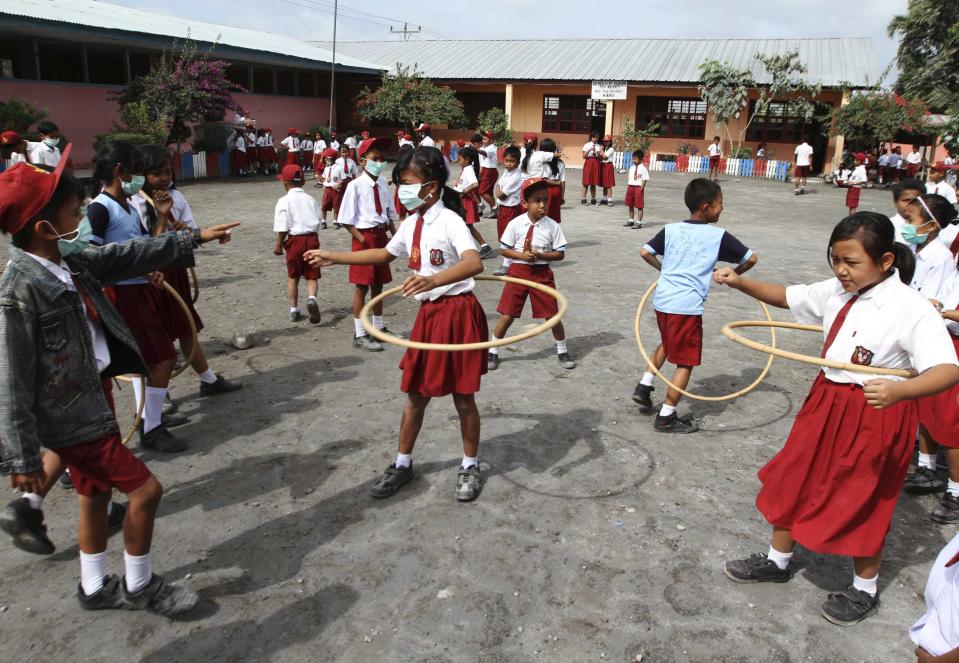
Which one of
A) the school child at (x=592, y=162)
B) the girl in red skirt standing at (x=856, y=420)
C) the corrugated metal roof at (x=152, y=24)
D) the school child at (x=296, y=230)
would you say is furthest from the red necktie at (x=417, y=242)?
the corrugated metal roof at (x=152, y=24)

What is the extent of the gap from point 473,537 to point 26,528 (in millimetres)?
2253

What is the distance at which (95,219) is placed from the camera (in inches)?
177

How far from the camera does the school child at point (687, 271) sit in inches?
197

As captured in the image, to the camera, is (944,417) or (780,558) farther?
(944,417)

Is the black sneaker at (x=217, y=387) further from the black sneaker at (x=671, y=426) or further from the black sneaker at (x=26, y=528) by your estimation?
the black sneaker at (x=671, y=426)

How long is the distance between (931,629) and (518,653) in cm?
171

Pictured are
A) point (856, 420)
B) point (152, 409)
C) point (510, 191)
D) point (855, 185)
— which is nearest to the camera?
point (856, 420)

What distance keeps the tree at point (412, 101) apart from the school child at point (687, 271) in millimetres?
28116

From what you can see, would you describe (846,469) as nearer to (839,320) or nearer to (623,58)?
(839,320)

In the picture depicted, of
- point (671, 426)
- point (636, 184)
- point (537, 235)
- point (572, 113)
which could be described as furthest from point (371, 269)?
point (572, 113)

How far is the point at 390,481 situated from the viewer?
4395 millimetres

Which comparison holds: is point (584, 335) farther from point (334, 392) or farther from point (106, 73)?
point (106, 73)

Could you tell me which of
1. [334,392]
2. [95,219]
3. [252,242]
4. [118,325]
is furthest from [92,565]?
[252,242]

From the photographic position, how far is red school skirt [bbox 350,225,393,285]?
7.25m
